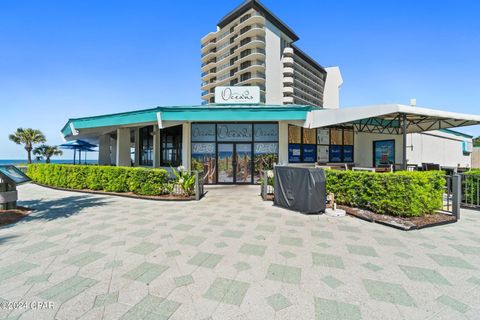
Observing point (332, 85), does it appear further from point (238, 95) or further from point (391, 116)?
point (391, 116)

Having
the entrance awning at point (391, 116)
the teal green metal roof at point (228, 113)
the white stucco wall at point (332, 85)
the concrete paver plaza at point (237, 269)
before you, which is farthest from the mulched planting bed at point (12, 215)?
the white stucco wall at point (332, 85)

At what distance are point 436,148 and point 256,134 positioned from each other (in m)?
14.7

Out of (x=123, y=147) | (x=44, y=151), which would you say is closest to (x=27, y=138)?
(x=44, y=151)

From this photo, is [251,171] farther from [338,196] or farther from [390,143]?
[390,143]

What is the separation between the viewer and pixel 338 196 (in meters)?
7.12

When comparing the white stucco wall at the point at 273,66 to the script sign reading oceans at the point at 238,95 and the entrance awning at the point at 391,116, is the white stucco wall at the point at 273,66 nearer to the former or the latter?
the script sign reading oceans at the point at 238,95

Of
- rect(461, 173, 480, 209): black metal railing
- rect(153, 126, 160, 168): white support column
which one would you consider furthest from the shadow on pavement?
rect(461, 173, 480, 209): black metal railing

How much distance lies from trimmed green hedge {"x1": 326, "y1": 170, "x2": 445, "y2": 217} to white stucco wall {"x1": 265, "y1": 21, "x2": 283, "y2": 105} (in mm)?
46561

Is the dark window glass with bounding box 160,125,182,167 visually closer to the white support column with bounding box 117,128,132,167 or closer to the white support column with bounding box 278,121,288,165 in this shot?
the white support column with bounding box 117,128,132,167

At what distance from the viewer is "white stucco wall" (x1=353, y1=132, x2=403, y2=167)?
14.2 m

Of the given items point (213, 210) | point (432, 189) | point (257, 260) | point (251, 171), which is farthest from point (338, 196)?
point (251, 171)

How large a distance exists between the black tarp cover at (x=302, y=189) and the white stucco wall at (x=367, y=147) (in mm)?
9319

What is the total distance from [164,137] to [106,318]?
12296 millimetres

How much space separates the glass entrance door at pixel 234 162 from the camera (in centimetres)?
1181
